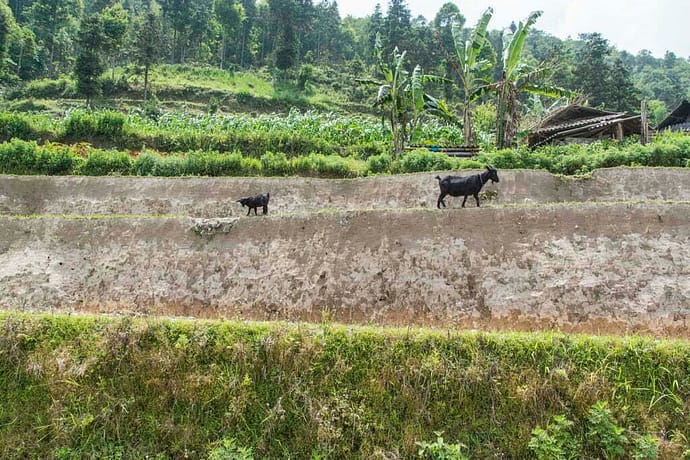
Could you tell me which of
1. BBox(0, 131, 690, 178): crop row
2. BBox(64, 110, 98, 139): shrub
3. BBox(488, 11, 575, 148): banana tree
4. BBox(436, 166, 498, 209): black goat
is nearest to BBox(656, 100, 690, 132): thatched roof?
BBox(0, 131, 690, 178): crop row

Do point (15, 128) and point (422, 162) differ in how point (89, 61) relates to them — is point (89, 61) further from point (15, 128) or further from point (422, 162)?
point (422, 162)

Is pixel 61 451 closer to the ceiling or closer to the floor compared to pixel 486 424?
closer to the floor

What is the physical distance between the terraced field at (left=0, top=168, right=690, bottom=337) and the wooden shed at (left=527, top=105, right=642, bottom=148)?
500 inches

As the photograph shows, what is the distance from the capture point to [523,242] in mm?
9055

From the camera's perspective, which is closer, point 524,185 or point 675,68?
point 524,185

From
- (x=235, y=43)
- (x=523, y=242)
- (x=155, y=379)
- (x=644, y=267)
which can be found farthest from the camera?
(x=235, y=43)

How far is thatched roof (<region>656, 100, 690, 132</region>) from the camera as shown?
89.2 ft

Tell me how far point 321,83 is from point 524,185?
39599 mm

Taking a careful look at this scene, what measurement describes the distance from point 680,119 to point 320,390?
30.5 m

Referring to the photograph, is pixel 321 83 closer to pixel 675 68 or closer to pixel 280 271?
pixel 280 271

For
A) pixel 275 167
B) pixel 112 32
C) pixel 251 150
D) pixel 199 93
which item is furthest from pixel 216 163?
pixel 112 32

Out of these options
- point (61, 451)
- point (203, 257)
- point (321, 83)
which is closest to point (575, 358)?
point (61, 451)

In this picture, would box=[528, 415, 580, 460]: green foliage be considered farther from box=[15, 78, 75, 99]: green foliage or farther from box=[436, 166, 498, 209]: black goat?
box=[15, 78, 75, 99]: green foliage

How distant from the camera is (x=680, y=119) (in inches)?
1123
